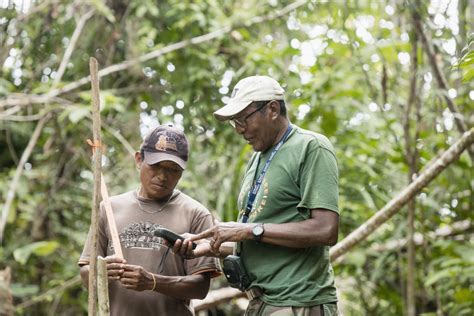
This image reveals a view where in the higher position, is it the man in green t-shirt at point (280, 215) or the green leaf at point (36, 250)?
the green leaf at point (36, 250)

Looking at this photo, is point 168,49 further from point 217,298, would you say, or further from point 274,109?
point 274,109

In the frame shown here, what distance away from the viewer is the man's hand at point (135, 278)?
299 cm

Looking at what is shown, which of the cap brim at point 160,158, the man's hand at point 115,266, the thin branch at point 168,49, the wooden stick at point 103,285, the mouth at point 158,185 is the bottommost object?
the wooden stick at point 103,285

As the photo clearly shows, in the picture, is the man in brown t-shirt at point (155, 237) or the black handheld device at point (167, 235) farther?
the man in brown t-shirt at point (155, 237)

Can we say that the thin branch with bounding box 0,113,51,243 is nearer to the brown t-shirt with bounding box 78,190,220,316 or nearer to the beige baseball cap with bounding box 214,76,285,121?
the brown t-shirt with bounding box 78,190,220,316

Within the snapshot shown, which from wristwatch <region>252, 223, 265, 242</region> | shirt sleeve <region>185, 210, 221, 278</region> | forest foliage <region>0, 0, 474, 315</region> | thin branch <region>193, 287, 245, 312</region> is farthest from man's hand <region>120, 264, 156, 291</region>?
forest foliage <region>0, 0, 474, 315</region>

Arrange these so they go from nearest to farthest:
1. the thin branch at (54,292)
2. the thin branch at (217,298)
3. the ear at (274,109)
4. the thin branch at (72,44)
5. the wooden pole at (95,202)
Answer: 1. the wooden pole at (95,202)
2. the ear at (274,109)
3. the thin branch at (217,298)
4. the thin branch at (54,292)
5. the thin branch at (72,44)

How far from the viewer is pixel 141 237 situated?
10.5 ft

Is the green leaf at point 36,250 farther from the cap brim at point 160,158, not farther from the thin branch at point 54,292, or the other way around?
the cap brim at point 160,158

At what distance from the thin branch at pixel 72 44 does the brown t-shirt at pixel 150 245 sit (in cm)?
362

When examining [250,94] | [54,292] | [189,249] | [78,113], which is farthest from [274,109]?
[54,292]

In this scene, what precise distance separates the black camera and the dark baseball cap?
19.8 inches

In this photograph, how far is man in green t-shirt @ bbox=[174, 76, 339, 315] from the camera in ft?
9.29

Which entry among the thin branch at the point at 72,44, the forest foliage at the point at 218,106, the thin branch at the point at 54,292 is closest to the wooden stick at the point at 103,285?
the forest foliage at the point at 218,106
